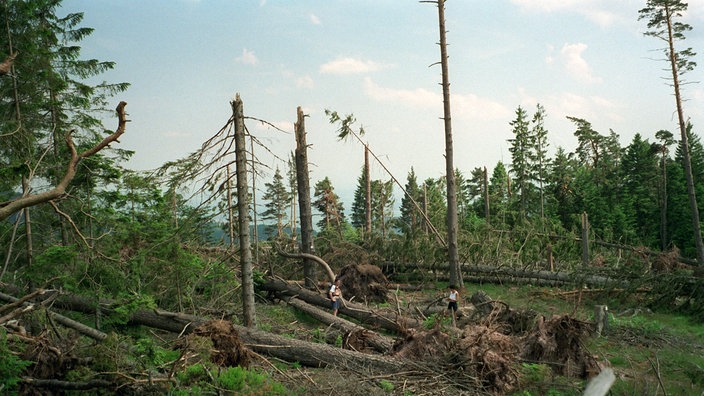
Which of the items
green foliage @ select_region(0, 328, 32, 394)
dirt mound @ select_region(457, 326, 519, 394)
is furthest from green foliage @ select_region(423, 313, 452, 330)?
green foliage @ select_region(0, 328, 32, 394)

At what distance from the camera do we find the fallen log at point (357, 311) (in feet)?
37.4

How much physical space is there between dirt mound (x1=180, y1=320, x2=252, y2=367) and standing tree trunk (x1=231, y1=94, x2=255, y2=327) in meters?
1.41


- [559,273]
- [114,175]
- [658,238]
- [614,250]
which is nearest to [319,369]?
[114,175]

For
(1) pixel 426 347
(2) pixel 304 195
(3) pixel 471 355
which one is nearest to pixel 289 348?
(1) pixel 426 347

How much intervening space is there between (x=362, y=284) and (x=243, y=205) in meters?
6.43

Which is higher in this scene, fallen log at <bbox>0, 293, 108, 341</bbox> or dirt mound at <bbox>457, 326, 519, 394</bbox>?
fallen log at <bbox>0, 293, 108, 341</bbox>

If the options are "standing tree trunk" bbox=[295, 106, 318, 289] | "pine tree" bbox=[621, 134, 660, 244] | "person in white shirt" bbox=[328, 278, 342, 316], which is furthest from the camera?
"pine tree" bbox=[621, 134, 660, 244]

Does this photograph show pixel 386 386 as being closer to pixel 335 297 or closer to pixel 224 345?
pixel 224 345

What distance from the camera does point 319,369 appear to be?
29.7ft

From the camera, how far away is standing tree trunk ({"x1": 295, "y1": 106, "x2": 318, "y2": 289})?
15773mm

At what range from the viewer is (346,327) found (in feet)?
36.9

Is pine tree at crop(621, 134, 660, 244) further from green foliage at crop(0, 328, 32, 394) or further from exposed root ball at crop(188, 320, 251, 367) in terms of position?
green foliage at crop(0, 328, 32, 394)

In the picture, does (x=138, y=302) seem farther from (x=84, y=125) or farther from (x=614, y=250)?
(x=614, y=250)

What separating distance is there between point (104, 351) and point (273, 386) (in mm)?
2456
